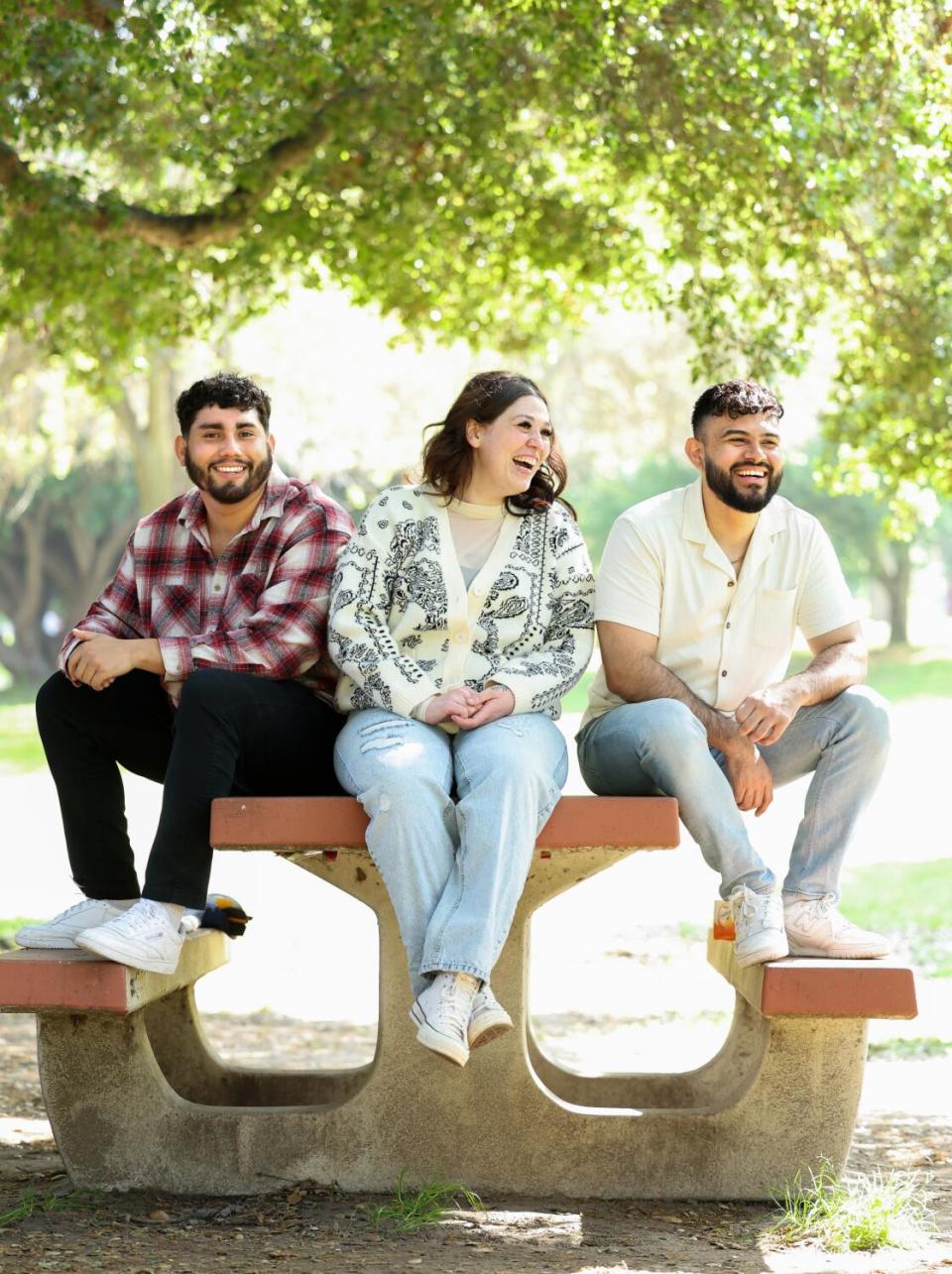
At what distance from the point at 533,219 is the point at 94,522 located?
28677mm

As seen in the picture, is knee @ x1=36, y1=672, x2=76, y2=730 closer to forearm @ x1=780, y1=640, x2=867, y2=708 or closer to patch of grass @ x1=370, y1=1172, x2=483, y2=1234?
patch of grass @ x1=370, y1=1172, x2=483, y2=1234

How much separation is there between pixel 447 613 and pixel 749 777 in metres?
0.93

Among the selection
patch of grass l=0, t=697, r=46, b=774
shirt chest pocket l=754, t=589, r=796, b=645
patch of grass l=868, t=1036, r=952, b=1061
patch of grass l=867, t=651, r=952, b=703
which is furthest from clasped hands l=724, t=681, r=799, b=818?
patch of grass l=867, t=651, r=952, b=703

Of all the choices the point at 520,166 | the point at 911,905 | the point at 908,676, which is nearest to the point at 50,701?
the point at 520,166

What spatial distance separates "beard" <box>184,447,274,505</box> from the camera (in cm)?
455

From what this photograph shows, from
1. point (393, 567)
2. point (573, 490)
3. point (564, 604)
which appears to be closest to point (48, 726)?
point (393, 567)

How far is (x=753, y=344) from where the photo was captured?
786cm

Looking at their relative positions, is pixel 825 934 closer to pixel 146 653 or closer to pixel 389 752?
pixel 389 752

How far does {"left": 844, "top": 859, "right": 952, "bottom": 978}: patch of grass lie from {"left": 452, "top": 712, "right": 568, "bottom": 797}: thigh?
505 cm

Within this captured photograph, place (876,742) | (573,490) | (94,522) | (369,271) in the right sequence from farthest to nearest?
1. (573,490)
2. (94,522)
3. (369,271)
4. (876,742)

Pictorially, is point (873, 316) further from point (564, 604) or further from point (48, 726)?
point (48, 726)

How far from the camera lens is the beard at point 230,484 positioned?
14.9 feet

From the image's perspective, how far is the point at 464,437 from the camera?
458cm

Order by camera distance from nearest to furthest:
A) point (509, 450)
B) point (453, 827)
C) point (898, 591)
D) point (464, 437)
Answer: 1. point (453, 827)
2. point (509, 450)
3. point (464, 437)
4. point (898, 591)
